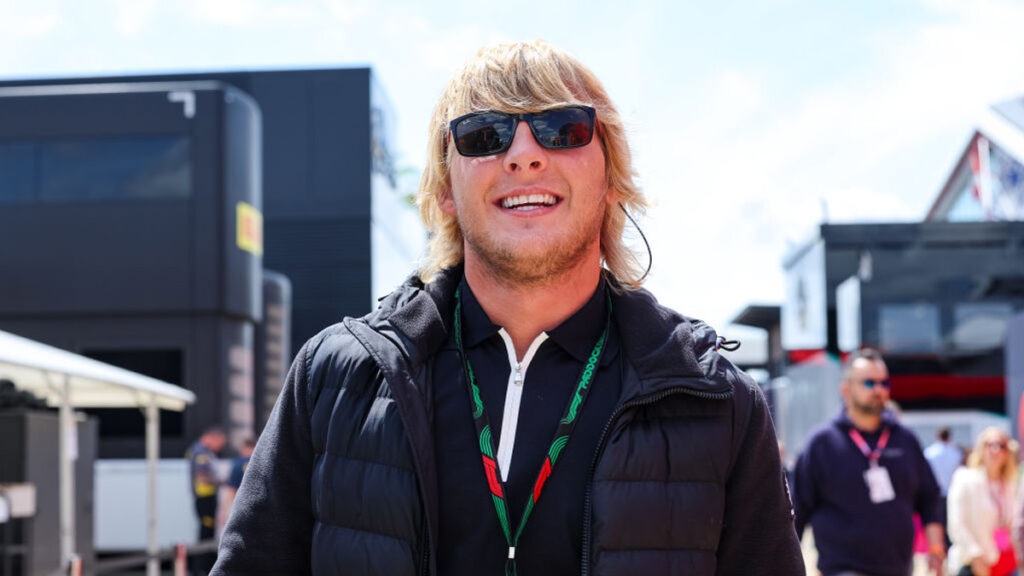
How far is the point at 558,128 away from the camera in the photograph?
2293 mm

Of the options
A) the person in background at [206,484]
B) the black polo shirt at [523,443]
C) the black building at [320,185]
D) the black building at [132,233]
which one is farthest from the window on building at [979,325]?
the black polo shirt at [523,443]

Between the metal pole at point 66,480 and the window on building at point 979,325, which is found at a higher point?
the window on building at point 979,325

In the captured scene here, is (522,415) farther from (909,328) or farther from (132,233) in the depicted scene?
(909,328)

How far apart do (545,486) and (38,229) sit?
1906cm

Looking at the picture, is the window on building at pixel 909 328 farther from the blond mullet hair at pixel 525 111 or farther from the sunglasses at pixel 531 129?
the sunglasses at pixel 531 129

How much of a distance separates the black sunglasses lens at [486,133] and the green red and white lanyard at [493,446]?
16.1 inches

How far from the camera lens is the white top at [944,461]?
1390cm

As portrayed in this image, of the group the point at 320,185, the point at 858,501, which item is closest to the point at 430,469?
the point at 858,501

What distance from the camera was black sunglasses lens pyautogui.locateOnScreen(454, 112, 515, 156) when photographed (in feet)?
7.54

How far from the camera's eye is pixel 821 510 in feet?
22.8

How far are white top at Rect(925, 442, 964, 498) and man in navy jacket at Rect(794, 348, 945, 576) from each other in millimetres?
7273

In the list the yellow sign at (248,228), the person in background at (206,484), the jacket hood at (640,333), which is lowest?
the person in background at (206,484)

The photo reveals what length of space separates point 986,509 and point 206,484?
10124 millimetres

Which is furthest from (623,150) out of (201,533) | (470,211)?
(201,533)
